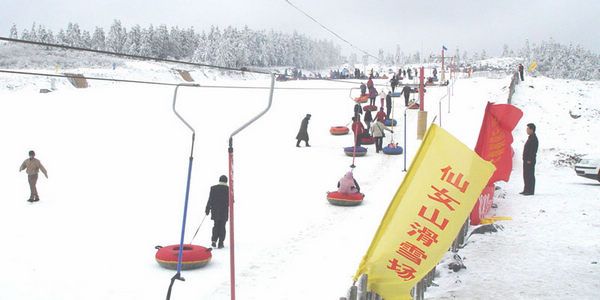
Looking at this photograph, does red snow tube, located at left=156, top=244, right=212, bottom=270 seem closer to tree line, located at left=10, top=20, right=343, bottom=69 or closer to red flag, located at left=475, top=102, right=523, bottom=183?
red flag, located at left=475, top=102, right=523, bottom=183

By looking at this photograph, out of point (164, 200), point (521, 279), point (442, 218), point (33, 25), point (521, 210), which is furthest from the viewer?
point (33, 25)

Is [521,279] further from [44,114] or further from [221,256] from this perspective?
[44,114]

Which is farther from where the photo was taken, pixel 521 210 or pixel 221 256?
pixel 521 210

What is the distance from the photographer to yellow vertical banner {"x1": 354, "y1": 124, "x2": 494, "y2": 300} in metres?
5.62

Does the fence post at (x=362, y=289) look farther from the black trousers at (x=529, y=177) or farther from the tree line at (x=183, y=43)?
the tree line at (x=183, y=43)

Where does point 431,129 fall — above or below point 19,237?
above

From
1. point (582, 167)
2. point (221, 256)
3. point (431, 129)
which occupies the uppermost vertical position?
point (431, 129)

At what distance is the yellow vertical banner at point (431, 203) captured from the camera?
5.62 m

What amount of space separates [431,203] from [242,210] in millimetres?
8712

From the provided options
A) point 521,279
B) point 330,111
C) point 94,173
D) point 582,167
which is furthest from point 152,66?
point 521,279

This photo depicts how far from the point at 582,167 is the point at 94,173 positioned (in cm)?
1554

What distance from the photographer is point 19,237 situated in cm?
1102

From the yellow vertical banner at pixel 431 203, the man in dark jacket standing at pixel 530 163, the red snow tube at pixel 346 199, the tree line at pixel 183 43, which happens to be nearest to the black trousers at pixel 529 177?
the man in dark jacket standing at pixel 530 163

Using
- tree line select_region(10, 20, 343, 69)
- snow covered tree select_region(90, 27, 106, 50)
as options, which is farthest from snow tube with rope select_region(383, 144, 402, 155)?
snow covered tree select_region(90, 27, 106, 50)
